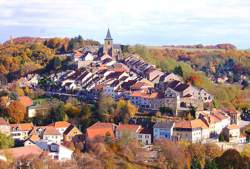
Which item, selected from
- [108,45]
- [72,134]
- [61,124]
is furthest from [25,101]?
[108,45]

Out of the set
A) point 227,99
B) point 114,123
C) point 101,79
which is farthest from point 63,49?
point 114,123

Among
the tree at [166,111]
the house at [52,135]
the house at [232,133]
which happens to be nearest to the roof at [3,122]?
the house at [52,135]

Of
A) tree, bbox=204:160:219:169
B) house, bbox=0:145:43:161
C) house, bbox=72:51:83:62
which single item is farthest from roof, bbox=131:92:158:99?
house, bbox=72:51:83:62

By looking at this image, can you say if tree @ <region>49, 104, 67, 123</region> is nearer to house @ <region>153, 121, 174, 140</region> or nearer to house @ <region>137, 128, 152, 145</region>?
house @ <region>137, 128, 152, 145</region>

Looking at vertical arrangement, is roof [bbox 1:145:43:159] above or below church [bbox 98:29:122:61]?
below

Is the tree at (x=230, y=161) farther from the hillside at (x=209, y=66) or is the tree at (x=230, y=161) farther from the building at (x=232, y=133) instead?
the hillside at (x=209, y=66)

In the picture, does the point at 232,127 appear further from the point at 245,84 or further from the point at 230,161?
the point at 245,84
